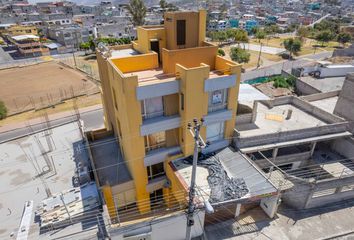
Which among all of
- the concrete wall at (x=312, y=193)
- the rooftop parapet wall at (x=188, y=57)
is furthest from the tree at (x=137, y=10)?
the concrete wall at (x=312, y=193)

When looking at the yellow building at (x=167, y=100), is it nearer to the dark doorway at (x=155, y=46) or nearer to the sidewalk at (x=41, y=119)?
the dark doorway at (x=155, y=46)

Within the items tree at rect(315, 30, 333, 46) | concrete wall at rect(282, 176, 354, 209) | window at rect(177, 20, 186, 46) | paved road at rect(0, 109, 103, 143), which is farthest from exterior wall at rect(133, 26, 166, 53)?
tree at rect(315, 30, 333, 46)

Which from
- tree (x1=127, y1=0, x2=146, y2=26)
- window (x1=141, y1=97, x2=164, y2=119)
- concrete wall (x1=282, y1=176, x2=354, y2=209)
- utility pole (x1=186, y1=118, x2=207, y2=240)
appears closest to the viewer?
utility pole (x1=186, y1=118, x2=207, y2=240)

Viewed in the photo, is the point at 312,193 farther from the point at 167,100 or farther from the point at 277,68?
the point at 277,68

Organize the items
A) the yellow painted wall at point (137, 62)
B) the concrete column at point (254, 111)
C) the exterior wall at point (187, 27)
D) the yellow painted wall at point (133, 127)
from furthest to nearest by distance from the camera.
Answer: the concrete column at point (254, 111) < the exterior wall at point (187, 27) < the yellow painted wall at point (137, 62) < the yellow painted wall at point (133, 127)

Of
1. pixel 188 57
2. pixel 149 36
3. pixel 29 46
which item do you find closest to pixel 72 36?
pixel 29 46

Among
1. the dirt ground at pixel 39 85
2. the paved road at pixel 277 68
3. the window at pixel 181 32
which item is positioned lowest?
the dirt ground at pixel 39 85

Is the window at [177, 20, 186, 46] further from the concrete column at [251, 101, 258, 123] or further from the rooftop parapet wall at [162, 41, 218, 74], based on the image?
the concrete column at [251, 101, 258, 123]
